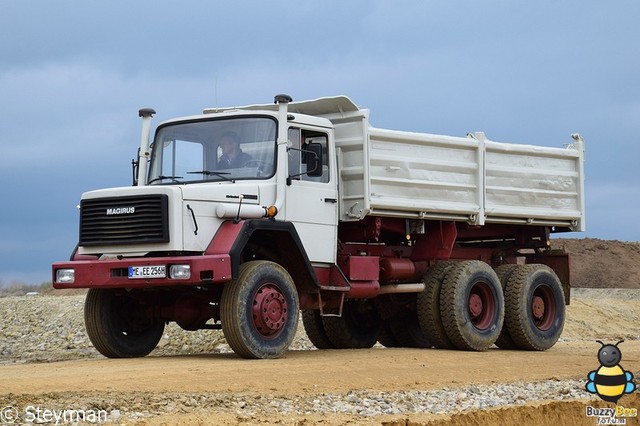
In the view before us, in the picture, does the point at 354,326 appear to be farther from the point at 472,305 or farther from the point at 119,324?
the point at 119,324

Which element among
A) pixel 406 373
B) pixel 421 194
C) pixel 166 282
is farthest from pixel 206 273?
pixel 421 194

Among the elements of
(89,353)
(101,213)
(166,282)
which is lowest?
(89,353)

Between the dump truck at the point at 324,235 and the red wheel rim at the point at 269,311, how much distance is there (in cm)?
2

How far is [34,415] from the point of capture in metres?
9.03

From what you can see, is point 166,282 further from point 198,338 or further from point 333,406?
point 198,338

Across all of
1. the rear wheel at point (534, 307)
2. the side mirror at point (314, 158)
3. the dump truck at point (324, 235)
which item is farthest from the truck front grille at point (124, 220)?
the rear wheel at point (534, 307)

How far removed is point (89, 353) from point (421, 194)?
23.3ft

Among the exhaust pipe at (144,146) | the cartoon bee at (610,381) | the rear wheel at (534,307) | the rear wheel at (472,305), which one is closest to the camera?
the cartoon bee at (610,381)

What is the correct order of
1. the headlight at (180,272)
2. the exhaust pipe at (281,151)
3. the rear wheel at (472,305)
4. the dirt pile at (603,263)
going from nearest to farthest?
the headlight at (180,272) < the exhaust pipe at (281,151) < the rear wheel at (472,305) < the dirt pile at (603,263)

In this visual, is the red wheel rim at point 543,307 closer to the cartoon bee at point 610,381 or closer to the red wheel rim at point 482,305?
the red wheel rim at point 482,305

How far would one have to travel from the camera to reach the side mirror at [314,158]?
1536cm

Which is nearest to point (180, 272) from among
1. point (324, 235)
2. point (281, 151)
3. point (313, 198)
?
point (281, 151)

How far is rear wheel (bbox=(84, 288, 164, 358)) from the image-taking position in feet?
50.5
